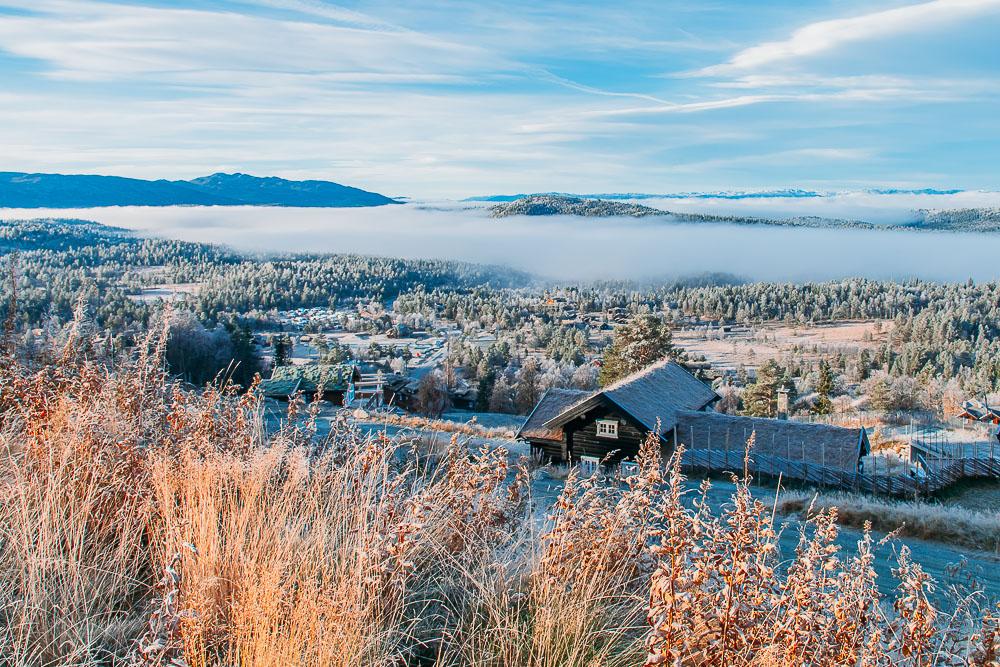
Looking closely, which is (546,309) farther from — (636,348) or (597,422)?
(597,422)

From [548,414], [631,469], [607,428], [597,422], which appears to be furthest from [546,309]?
[631,469]

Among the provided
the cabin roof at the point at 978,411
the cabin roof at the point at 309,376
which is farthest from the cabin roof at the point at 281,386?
the cabin roof at the point at 978,411

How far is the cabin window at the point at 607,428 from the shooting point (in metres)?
20.1

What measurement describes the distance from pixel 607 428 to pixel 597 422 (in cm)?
35

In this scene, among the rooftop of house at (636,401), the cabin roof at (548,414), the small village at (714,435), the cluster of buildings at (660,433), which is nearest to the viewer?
the small village at (714,435)

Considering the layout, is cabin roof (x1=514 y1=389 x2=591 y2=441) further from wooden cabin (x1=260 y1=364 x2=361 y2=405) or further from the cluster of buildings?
wooden cabin (x1=260 y1=364 x2=361 y2=405)

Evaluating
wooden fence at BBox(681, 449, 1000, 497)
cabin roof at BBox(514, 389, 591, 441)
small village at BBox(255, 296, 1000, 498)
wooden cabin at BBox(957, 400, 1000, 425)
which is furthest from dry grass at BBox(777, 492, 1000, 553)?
wooden cabin at BBox(957, 400, 1000, 425)

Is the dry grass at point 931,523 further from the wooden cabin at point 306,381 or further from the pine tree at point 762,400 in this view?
the pine tree at point 762,400

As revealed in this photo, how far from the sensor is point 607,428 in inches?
797

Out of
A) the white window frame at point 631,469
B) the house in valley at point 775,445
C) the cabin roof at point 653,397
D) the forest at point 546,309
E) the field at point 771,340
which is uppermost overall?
the white window frame at point 631,469

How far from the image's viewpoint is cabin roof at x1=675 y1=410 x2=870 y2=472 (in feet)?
62.8

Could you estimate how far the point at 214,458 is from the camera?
434 centimetres

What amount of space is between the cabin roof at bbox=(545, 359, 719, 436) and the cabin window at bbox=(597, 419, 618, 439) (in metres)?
0.52

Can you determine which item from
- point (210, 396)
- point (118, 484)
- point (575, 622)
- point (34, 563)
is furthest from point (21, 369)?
point (575, 622)
